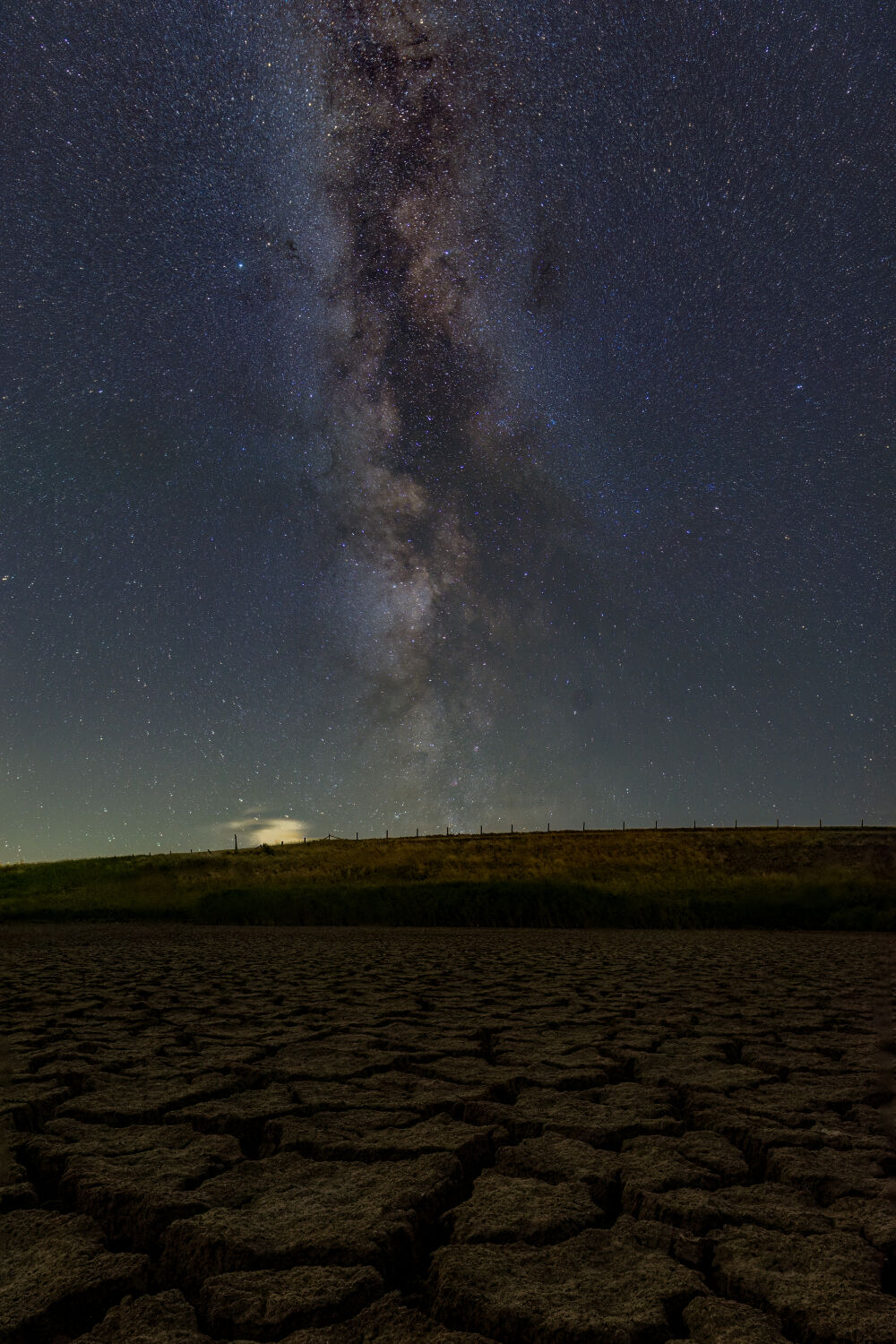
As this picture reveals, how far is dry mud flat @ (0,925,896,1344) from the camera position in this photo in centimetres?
143

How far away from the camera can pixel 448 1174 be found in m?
2.03

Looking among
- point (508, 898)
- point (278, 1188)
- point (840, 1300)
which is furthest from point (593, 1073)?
point (508, 898)

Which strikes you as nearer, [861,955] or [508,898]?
[861,955]

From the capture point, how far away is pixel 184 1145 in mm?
2264

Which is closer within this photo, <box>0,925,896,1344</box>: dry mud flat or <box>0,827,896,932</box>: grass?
<box>0,925,896,1344</box>: dry mud flat

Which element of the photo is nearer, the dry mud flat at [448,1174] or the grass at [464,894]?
the dry mud flat at [448,1174]

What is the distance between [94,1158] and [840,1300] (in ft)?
5.46

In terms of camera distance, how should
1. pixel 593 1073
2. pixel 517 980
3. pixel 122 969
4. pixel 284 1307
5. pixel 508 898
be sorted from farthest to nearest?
1. pixel 508 898
2. pixel 122 969
3. pixel 517 980
4. pixel 593 1073
5. pixel 284 1307

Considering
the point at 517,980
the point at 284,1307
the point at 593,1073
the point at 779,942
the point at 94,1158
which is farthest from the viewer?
the point at 779,942

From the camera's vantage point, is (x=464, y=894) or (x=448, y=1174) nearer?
(x=448, y=1174)

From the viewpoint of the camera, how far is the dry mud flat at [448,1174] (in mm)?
1428

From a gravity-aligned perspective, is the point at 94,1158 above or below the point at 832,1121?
above

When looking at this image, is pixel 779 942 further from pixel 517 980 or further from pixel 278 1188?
pixel 278 1188

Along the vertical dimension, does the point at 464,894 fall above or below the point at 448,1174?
above
